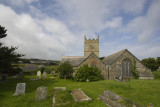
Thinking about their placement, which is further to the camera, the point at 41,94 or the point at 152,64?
the point at 152,64

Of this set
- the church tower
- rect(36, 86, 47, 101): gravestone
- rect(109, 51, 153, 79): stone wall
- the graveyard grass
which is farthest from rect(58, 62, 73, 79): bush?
the church tower

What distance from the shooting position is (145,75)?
2239 cm

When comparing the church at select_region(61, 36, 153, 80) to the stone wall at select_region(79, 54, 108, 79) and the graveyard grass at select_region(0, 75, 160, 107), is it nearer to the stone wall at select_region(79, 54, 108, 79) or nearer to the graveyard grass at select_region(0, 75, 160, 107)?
the stone wall at select_region(79, 54, 108, 79)

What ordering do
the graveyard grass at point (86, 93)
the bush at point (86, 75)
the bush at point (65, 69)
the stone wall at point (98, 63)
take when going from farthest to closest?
the stone wall at point (98, 63) → the bush at point (65, 69) → the bush at point (86, 75) → the graveyard grass at point (86, 93)

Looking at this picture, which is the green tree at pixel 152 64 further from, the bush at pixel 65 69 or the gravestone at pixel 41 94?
the gravestone at pixel 41 94

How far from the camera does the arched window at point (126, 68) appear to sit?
2286 cm

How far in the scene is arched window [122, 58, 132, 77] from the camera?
900 inches

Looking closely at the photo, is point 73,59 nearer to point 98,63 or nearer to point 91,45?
point 98,63

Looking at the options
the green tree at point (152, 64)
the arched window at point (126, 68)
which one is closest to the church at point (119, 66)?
the arched window at point (126, 68)

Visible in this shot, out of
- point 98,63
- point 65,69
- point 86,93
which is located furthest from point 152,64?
point 86,93

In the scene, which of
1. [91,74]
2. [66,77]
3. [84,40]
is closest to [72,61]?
[66,77]

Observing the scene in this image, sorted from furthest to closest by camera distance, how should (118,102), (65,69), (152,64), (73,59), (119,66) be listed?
(152,64), (73,59), (119,66), (65,69), (118,102)

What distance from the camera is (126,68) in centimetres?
2311

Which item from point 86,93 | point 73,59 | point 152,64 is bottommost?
point 86,93
